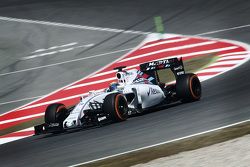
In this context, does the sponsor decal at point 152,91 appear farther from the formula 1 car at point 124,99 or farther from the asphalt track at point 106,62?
the asphalt track at point 106,62

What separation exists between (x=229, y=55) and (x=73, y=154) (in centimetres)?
922

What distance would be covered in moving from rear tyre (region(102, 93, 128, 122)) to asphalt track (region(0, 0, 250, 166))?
0.58 feet

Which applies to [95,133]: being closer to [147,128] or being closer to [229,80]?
[147,128]

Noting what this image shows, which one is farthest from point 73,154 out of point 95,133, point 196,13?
point 196,13

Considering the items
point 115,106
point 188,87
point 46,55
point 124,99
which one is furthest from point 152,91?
point 46,55

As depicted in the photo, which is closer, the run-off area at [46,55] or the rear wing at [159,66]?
the rear wing at [159,66]

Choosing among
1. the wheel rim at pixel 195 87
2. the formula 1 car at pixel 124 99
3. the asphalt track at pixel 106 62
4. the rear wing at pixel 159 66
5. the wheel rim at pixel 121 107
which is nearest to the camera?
the asphalt track at pixel 106 62

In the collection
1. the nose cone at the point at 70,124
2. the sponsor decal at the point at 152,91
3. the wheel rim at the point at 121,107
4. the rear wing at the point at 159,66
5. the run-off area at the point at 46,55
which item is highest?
the run-off area at the point at 46,55

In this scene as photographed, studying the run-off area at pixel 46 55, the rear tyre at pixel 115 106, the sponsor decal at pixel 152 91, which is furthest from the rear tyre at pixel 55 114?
the run-off area at pixel 46 55

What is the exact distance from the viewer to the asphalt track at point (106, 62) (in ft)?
39.3

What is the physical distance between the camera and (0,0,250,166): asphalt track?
11969 millimetres

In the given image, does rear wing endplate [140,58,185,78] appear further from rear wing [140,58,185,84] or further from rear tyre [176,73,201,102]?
rear tyre [176,73,201,102]

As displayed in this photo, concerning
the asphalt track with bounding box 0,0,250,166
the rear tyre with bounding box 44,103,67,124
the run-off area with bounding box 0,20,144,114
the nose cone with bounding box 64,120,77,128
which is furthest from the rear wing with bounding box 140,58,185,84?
the run-off area with bounding box 0,20,144,114

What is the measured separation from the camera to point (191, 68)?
19.5m
